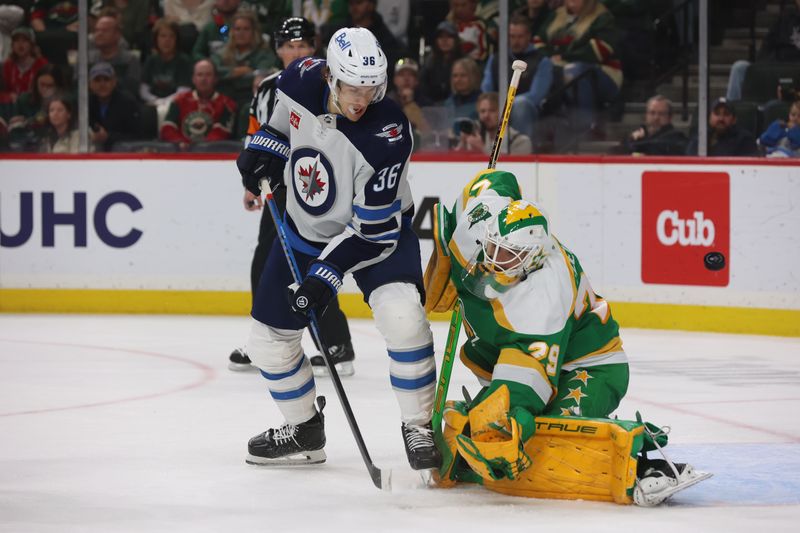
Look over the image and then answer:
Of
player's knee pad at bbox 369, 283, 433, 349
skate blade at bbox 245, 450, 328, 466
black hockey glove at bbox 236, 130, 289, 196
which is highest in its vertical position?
black hockey glove at bbox 236, 130, 289, 196

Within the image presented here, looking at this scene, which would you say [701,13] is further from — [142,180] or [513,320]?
[513,320]

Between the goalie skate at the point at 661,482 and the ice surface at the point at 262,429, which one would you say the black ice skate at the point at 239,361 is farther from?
the goalie skate at the point at 661,482

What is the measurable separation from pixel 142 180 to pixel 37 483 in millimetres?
3866

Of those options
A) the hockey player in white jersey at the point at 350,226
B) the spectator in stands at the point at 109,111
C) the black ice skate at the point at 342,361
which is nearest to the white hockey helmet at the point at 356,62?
the hockey player in white jersey at the point at 350,226

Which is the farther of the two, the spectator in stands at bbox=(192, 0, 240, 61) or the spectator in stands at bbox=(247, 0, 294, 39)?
the spectator in stands at bbox=(192, 0, 240, 61)

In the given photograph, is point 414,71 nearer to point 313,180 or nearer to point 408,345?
point 313,180

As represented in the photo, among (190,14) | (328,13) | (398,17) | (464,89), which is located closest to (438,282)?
(464,89)

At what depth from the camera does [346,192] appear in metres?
3.42

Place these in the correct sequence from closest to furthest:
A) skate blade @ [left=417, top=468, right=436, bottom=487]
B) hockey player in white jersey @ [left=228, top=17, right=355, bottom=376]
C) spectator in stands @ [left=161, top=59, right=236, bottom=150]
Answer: skate blade @ [left=417, top=468, right=436, bottom=487], hockey player in white jersey @ [left=228, top=17, right=355, bottom=376], spectator in stands @ [left=161, top=59, right=236, bottom=150]

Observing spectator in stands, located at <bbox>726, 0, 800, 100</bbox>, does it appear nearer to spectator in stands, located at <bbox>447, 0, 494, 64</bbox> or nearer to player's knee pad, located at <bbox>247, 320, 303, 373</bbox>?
spectator in stands, located at <bbox>447, 0, 494, 64</bbox>

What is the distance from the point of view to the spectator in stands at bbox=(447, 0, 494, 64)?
7117mm

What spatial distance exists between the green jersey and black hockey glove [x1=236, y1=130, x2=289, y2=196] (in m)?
0.50

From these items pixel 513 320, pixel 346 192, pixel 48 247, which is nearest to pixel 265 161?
pixel 346 192

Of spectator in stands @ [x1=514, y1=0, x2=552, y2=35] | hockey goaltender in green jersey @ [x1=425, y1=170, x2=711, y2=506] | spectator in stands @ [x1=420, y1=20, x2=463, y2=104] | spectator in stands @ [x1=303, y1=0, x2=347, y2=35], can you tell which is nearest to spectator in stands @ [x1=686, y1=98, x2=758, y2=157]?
spectator in stands @ [x1=514, y1=0, x2=552, y2=35]
